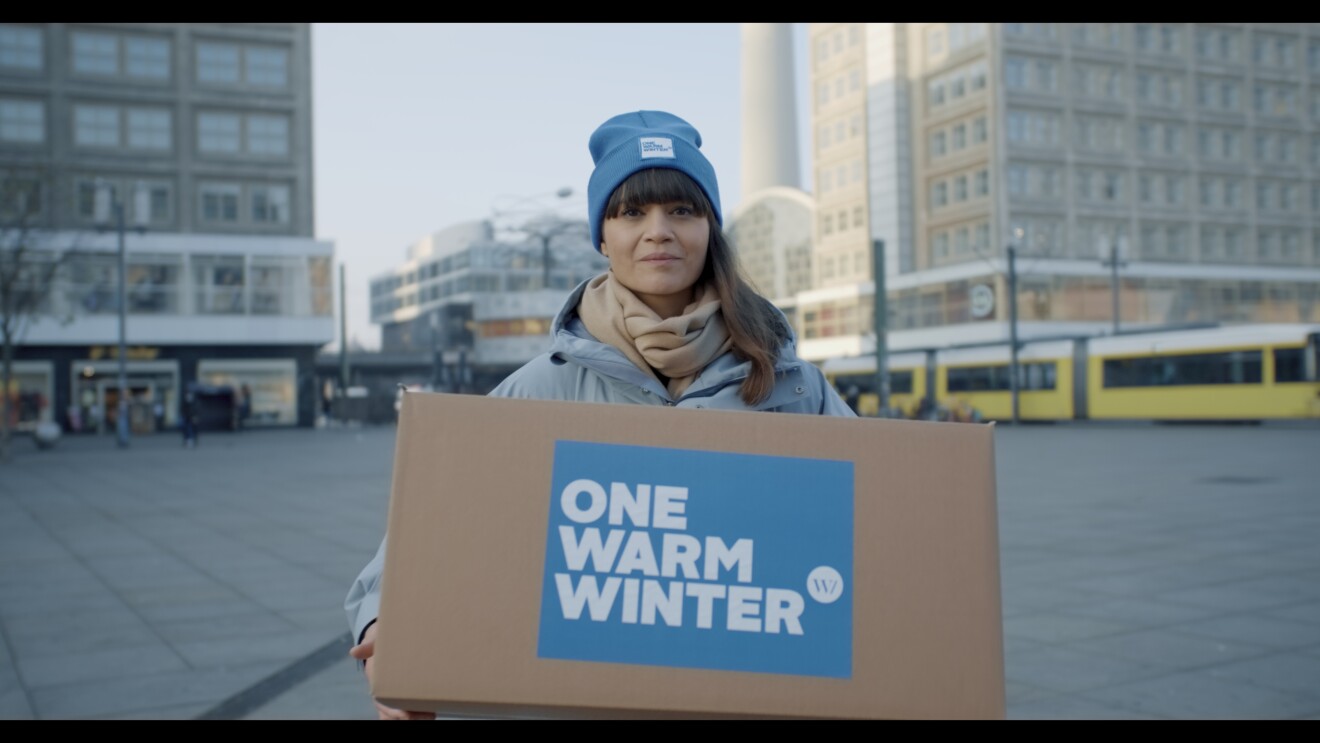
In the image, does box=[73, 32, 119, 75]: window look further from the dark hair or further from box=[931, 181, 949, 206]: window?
the dark hair

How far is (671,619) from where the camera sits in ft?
6.11

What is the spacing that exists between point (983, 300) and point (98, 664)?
193 feet

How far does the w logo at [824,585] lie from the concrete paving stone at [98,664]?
508cm

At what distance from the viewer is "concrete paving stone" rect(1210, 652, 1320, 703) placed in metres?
5.30

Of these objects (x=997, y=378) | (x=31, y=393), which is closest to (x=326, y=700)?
(x=997, y=378)

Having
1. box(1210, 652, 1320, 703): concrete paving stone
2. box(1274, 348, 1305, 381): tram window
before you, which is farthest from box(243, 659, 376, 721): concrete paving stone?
box(1274, 348, 1305, 381): tram window

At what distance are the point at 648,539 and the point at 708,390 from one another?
1.55 feet

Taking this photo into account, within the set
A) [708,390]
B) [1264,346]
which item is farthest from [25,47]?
[708,390]

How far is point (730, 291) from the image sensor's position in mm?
2389

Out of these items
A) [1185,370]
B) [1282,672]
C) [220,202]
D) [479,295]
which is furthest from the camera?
[479,295]

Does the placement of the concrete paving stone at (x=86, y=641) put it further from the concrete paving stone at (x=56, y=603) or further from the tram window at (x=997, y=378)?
the tram window at (x=997, y=378)

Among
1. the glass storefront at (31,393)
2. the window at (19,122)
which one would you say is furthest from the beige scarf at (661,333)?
the window at (19,122)

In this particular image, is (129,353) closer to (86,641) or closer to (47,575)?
(47,575)

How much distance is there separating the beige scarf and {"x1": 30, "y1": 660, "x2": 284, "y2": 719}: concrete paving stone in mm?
3938
